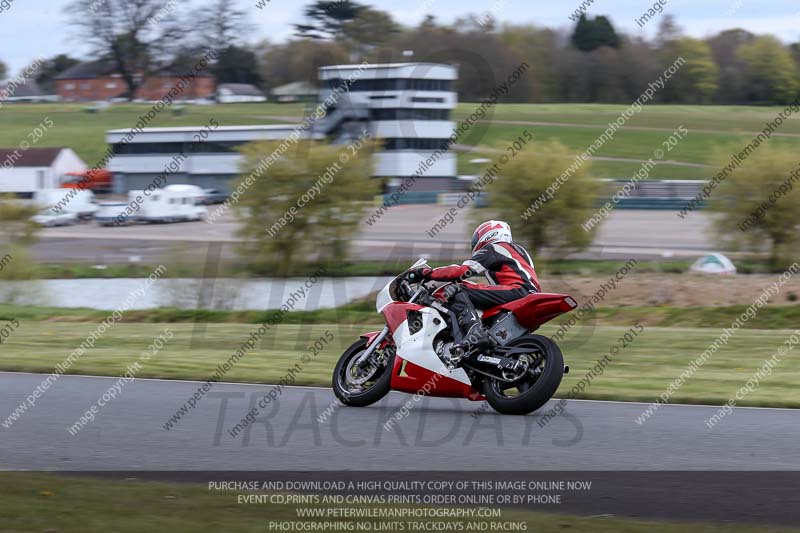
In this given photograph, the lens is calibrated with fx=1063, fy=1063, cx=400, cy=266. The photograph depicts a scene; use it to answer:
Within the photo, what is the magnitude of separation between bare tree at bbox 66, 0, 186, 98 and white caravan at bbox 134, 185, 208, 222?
43.1m

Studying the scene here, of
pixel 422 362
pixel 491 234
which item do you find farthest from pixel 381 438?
pixel 491 234

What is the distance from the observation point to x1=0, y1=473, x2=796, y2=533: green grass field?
17.7 ft

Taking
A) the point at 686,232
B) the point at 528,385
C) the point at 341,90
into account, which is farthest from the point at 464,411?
the point at 341,90

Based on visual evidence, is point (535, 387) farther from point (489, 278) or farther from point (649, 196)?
point (649, 196)

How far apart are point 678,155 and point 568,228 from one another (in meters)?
35.3

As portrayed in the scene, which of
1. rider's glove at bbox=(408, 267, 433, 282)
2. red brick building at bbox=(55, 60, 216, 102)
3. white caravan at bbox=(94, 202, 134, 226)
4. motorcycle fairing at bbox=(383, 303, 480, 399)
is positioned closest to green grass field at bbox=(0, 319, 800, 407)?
motorcycle fairing at bbox=(383, 303, 480, 399)

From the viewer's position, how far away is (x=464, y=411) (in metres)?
9.73

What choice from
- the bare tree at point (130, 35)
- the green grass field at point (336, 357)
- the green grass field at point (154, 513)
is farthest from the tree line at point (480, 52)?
→ the green grass field at point (154, 513)

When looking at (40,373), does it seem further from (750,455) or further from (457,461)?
(750,455)

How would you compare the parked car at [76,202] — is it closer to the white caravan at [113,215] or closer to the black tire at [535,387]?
the white caravan at [113,215]

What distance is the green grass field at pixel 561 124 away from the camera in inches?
2662

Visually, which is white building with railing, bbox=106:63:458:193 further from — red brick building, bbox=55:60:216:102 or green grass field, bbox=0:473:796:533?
green grass field, bbox=0:473:796:533

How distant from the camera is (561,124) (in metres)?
73.0

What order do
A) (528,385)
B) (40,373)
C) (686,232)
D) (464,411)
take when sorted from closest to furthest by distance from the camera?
(528,385) → (464,411) → (40,373) → (686,232)
